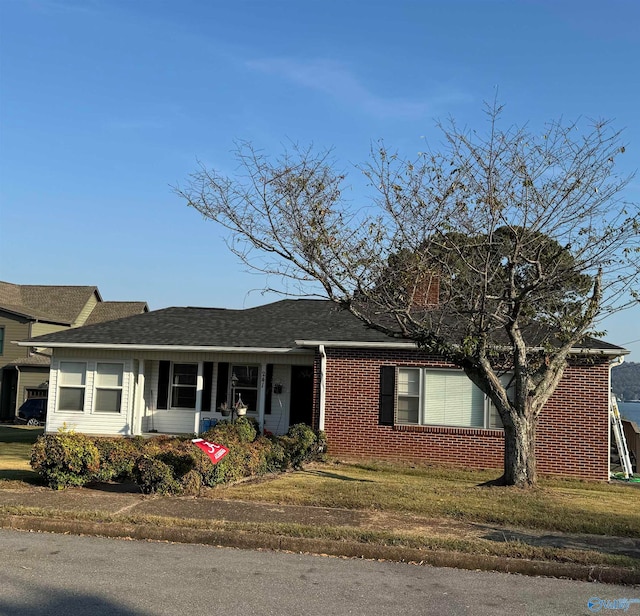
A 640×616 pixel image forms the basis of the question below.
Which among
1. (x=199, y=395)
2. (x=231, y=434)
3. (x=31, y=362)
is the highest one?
(x=31, y=362)

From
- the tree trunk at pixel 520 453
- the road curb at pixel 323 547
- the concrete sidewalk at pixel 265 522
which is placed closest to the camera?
the road curb at pixel 323 547

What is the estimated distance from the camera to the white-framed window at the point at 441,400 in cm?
1555

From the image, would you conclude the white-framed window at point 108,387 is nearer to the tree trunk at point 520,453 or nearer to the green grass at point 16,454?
the green grass at point 16,454

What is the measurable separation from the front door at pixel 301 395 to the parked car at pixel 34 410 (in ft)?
44.8

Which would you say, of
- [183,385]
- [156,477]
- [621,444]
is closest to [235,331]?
[183,385]

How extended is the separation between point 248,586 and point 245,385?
13181mm

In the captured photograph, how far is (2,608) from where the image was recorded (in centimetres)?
511

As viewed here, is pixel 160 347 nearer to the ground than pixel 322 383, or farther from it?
farther from it

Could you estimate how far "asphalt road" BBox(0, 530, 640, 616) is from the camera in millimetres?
5297

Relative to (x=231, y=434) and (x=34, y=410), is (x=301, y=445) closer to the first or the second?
(x=231, y=434)

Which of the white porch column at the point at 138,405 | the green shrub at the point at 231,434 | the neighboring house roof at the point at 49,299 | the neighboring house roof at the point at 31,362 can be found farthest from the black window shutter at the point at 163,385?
the neighboring house roof at the point at 49,299

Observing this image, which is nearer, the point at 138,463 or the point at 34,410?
the point at 138,463

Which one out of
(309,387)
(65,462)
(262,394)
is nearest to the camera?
(65,462)

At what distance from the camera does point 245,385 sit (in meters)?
18.9
